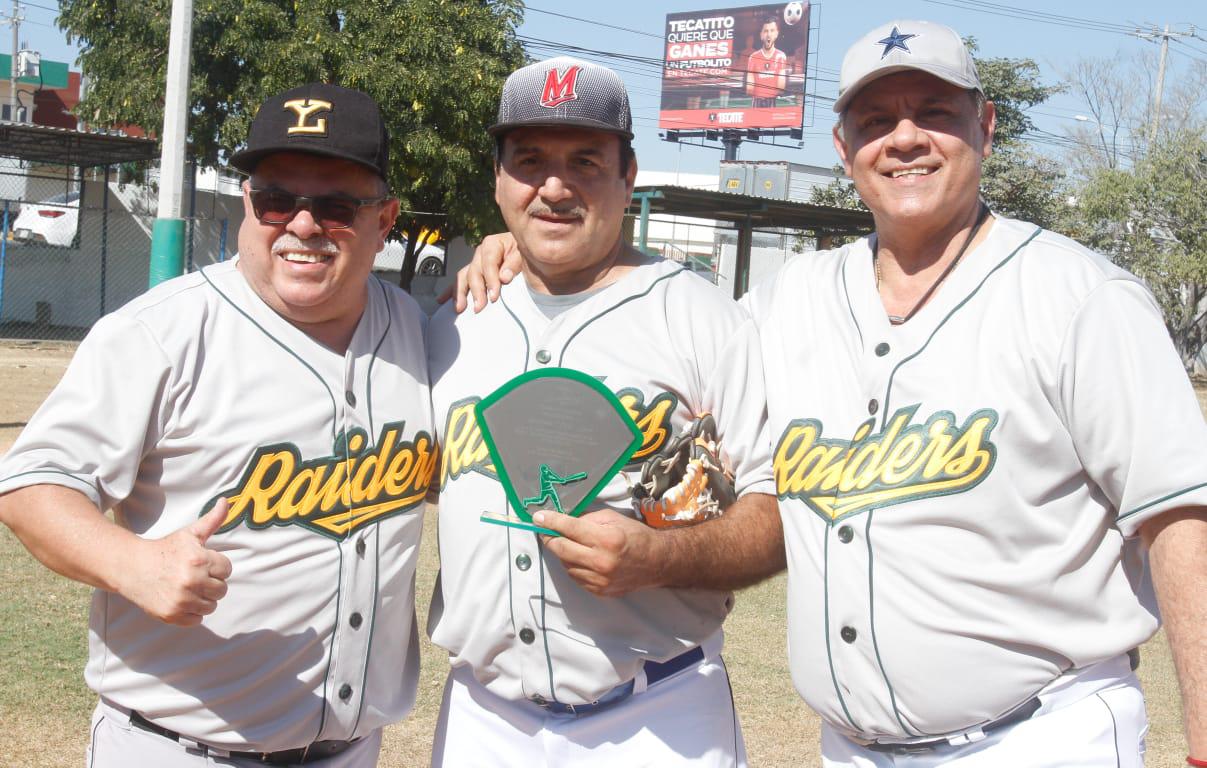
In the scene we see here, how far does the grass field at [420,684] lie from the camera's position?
449cm

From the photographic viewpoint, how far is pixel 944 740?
2379 millimetres

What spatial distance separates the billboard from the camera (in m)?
55.2

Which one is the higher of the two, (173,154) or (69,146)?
(69,146)

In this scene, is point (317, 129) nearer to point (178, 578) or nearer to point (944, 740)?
point (178, 578)

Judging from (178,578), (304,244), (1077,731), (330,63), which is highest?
(330,63)

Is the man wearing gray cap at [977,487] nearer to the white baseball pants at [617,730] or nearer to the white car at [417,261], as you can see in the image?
the white baseball pants at [617,730]

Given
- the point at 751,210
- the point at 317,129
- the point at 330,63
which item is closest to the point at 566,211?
the point at 317,129

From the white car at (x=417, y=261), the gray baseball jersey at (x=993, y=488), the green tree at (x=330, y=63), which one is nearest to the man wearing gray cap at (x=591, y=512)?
the gray baseball jersey at (x=993, y=488)

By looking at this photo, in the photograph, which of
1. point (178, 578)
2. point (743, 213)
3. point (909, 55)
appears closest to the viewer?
point (178, 578)

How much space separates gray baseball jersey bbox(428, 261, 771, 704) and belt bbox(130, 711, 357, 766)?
36 centimetres

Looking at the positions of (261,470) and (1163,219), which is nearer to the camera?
(261,470)

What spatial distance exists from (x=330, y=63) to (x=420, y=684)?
16.1m

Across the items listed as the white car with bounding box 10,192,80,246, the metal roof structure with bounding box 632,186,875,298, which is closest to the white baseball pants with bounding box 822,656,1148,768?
the metal roof structure with bounding box 632,186,875,298

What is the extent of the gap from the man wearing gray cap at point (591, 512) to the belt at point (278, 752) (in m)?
0.32
